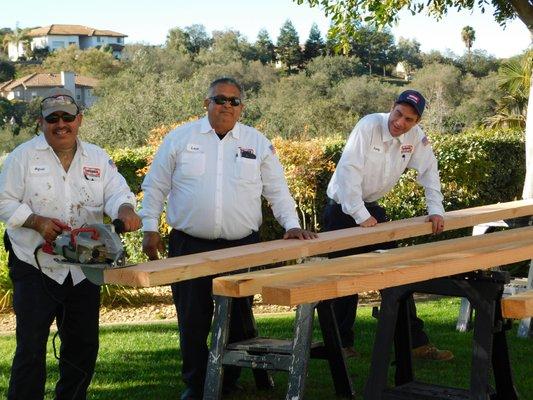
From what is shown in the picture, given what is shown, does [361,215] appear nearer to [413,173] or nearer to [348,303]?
[348,303]

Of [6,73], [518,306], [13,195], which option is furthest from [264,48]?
[518,306]

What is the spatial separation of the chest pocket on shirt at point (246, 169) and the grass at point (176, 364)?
1519mm

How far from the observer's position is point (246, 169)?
21.3 feet

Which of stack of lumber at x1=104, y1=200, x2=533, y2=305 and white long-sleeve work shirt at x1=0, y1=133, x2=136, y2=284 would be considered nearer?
stack of lumber at x1=104, y1=200, x2=533, y2=305

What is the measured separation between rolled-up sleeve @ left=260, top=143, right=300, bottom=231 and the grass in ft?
4.06

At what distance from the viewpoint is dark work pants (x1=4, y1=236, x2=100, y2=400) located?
5.53 m

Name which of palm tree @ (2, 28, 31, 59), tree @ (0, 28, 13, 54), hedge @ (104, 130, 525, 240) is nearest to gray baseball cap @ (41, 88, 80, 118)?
hedge @ (104, 130, 525, 240)

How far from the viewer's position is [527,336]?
8664 millimetres

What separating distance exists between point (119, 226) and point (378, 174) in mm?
2821

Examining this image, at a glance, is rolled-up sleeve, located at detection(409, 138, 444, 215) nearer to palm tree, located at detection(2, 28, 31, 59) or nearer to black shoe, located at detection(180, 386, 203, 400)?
black shoe, located at detection(180, 386, 203, 400)

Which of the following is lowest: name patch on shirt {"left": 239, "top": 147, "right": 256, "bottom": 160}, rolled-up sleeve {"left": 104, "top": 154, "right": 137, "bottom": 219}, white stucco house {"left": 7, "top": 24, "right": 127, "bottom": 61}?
rolled-up sleeve {"left": 104, "top": 154, "right": 137, "bottom": 219}

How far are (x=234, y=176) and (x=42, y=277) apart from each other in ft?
5.02

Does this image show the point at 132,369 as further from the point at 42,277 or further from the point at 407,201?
the point at 407,201

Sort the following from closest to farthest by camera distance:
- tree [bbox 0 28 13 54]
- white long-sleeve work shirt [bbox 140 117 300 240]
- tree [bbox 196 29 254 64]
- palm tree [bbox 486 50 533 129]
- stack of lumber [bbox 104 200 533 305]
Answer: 1. stack of lumber [bbox 104 200 533 305]
2. white long-sleeve work shirt [bbox 140 117 300 240]
3. palm tree [bbox 486 50 533 129]
4. tree [bbox 196 29 254 64]
5. tree [bbox 0 28 13 54]
